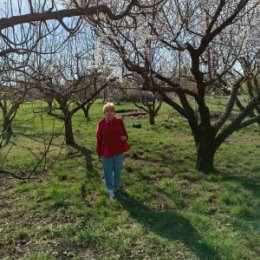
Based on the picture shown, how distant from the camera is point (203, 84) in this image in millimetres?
8953

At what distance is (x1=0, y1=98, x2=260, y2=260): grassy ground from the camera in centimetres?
524

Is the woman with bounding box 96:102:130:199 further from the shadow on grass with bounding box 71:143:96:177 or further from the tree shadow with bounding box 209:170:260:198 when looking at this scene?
the tree shadow with bounding box 209:170:260:198

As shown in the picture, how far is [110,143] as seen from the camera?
748 cm

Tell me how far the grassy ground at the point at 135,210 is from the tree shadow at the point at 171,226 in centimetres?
1

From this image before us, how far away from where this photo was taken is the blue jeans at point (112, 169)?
7.43m

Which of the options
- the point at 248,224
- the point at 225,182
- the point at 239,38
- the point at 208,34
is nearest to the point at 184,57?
the point at 239,38

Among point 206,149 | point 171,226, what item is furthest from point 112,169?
point 206,149

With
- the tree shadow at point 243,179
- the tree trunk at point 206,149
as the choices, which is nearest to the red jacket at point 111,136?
the tree shadow at point 243,179

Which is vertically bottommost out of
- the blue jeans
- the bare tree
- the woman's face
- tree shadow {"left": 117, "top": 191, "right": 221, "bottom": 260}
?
tree shadow {"left": 117, "top": 191, "right": 221, "bottom": 260}

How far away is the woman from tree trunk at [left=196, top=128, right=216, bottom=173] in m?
2.55

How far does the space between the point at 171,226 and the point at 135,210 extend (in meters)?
0.86

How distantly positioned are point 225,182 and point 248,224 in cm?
247

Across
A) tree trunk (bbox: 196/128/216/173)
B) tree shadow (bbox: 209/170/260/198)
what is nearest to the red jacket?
tree shadow (bbox: 209/170/260/198)

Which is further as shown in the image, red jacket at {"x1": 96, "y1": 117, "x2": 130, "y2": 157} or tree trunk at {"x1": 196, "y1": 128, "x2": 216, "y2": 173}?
tree trunk at {"x1": 196, "y1": 128, "x2": 216, "y2": 173}
